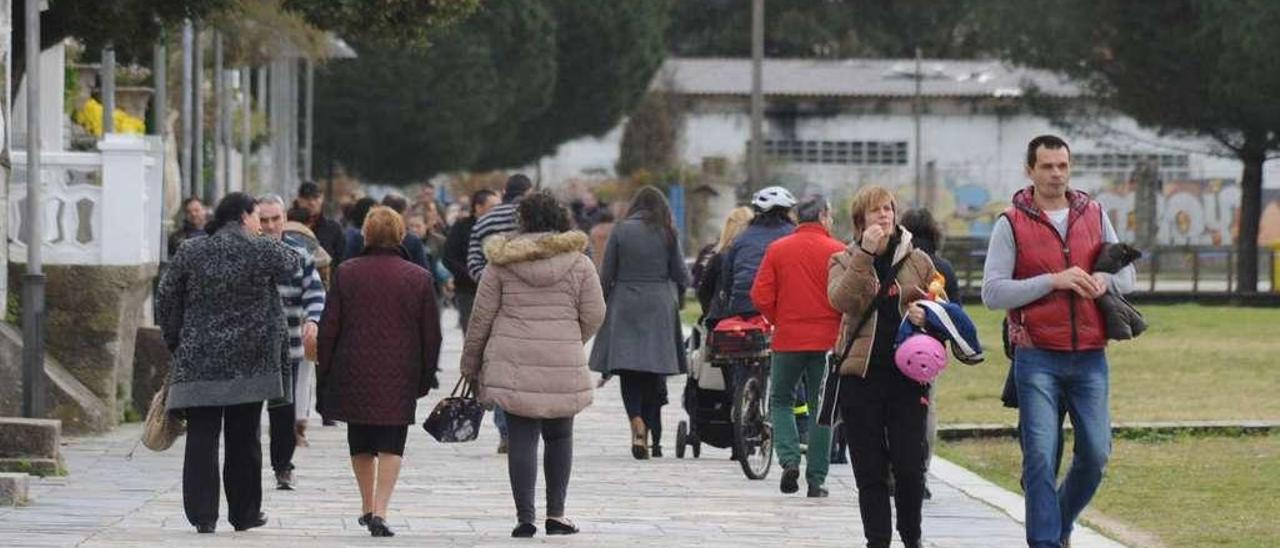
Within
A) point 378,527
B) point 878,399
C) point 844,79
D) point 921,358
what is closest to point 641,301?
point 378,527

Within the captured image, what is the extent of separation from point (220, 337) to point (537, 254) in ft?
4.51

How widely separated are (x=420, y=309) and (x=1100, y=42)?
38.9m

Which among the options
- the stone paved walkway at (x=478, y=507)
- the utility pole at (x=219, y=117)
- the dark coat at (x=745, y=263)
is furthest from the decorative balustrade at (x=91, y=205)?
the utility pole at (x=219, y=117)

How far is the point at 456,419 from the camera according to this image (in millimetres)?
12555

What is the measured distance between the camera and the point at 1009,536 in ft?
40.5

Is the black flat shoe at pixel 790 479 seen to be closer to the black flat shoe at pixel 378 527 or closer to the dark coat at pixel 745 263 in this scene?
the dark coat at pixel 745 263

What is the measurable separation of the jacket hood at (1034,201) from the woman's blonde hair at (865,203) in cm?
75

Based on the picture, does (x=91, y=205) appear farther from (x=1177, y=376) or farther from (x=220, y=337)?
(x=1177, y=376)

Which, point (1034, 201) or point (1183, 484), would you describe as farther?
point (1183, 484)

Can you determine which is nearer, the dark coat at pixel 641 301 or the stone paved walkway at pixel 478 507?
the stone paved walkway at pixel 478 507

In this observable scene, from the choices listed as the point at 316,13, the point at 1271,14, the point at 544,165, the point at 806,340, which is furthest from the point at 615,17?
the point at 806,340

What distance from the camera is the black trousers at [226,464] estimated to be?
40.2 feet

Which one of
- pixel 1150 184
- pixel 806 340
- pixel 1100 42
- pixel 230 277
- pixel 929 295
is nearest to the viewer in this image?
pixel 929 295

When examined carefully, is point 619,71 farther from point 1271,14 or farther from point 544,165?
point 1271,14
